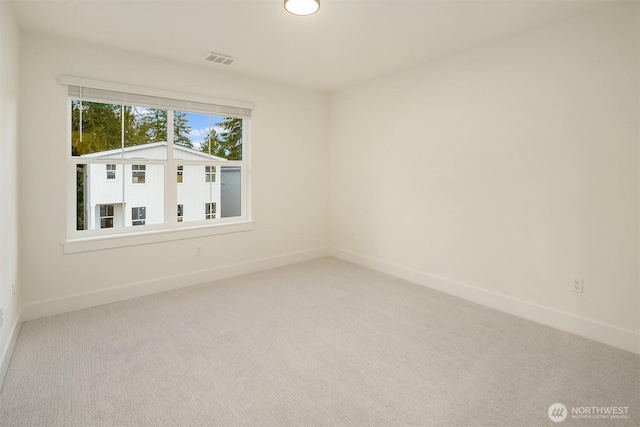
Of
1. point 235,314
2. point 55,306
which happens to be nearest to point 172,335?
point 235,314

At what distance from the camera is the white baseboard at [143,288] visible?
296 cm

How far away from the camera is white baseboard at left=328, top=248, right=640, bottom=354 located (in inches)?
97.5

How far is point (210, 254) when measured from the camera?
13.1 ft

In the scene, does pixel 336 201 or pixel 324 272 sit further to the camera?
pixel 336 201

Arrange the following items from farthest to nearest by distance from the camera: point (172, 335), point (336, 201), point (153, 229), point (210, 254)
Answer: point (336, 201) < point (210, 254) < point (153, 229) < point (172, 335)

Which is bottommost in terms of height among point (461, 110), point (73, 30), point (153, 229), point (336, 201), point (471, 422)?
point (471, 422)

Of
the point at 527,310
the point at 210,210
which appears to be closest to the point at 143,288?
the point at 210,210

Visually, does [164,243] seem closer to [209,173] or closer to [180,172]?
[180,172]

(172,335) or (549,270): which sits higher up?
(549,270)

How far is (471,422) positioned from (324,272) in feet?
8.97

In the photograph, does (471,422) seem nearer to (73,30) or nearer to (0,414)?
(0,414)

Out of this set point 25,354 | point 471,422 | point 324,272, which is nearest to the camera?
point 471,422

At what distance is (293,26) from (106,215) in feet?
8.44

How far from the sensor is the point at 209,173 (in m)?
4.08
